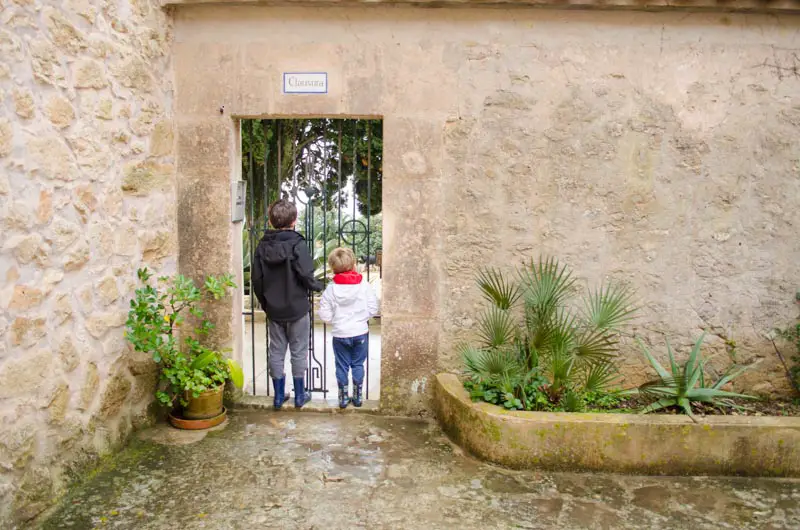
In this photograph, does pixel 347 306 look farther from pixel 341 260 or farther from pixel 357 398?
pixel 357 398

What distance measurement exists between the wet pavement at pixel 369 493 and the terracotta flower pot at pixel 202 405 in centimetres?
19

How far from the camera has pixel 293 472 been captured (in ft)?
12.3

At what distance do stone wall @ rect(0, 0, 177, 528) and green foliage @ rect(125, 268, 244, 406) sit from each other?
Answer: 0.43 feet

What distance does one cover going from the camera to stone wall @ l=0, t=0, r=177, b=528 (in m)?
2.98

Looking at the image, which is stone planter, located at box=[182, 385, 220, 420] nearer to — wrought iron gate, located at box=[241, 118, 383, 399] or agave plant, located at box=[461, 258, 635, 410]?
wrought iron gate, located at box=[241, 118, 383, 399]

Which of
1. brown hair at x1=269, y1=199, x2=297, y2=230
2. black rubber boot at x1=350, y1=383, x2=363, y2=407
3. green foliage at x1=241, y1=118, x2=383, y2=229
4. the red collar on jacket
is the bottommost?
black rubber boot at x1=350, y1=383, x2=363, y2=407

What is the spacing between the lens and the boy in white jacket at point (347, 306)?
4.60 m

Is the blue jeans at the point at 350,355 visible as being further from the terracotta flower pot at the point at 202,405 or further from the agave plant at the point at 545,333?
the terracotta flower pot at the point at 202,405

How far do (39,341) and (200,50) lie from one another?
2362 millimetres

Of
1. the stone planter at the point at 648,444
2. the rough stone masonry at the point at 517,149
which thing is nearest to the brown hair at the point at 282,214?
the rough stone masonry at the point at 517,149

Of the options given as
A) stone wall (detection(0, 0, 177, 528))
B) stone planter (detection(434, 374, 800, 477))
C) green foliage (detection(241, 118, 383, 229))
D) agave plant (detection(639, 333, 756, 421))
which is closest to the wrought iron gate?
green foliage (detection(241, 118, 383, 229))

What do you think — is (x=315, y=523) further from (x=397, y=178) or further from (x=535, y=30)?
(x=535, y=30)

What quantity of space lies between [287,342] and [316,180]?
1340 millimetres

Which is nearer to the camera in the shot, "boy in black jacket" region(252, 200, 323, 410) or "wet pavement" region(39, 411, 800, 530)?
"wet pavement" region(39, 411, 800, 530)
